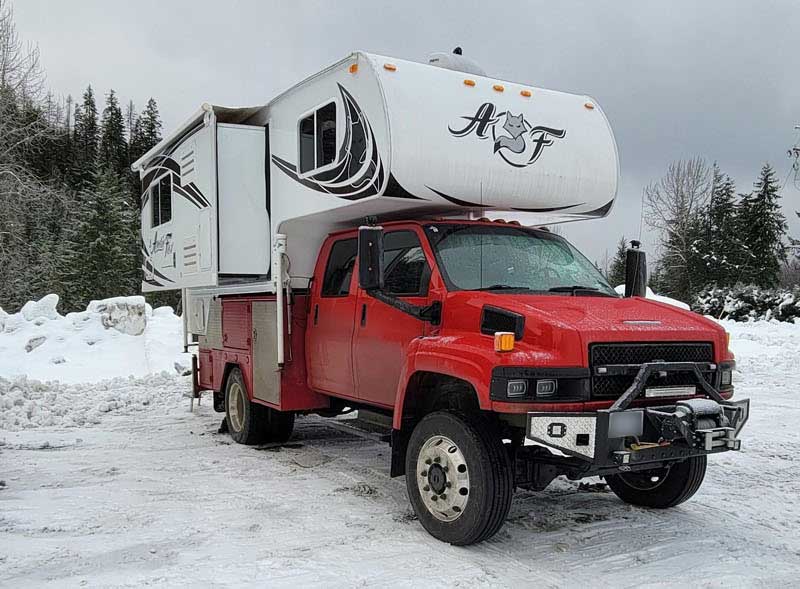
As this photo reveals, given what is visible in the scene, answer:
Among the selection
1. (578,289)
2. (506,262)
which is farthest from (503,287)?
(578,289)

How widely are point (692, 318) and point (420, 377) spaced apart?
2.01 m

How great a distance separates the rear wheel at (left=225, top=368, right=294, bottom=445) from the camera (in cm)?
834

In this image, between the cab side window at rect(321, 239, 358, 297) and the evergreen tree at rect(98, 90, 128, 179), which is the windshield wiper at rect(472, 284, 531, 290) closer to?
the cab side window at rect(321, 239, 358, 297)

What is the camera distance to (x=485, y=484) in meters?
4.73

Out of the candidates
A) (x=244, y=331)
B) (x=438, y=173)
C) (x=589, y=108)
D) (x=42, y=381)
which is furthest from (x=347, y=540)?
(x=42, y=381)

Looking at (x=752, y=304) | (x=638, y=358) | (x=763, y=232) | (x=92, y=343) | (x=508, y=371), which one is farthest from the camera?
(x=763, y=232)

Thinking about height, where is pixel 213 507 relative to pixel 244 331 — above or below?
below

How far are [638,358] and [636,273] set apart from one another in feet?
6.39

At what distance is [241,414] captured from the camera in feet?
28.2

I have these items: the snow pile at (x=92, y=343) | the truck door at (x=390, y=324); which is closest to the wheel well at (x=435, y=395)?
the truck door at (x=390, y=324)

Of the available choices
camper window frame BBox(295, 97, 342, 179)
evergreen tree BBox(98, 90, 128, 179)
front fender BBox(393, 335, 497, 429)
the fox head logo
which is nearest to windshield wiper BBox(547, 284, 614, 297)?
front fender BBox(393, 335, 497, 429)

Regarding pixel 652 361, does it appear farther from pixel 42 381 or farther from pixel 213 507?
pixel 42 381

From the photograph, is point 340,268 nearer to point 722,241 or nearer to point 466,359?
point 466,359

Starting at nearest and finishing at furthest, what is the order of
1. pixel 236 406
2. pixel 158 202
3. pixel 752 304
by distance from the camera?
1. pixel 236 406
2. pixel 158 202
3. pixel 752 304
